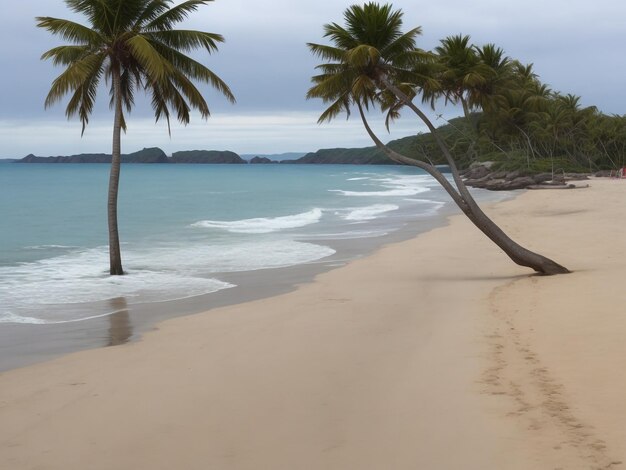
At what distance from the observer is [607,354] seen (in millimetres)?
6652

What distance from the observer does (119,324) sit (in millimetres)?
10180

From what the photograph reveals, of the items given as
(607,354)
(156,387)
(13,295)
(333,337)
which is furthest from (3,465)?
(13,295)

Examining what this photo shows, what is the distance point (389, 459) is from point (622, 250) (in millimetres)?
11595

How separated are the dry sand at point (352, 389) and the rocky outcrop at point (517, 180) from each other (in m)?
36.8

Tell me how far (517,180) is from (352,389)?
44.9 m

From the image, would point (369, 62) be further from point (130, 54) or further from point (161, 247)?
point (161, 247)

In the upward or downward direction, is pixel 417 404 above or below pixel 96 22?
below

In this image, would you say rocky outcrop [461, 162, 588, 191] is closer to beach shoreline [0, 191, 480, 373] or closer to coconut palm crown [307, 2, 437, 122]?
coconut palm crown [307, 2, 437, 122]

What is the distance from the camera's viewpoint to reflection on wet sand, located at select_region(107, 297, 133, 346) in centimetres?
906

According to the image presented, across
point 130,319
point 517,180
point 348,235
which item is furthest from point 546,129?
point 130,319

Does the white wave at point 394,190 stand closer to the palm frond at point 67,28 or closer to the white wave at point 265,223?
the white wave at point 265,223

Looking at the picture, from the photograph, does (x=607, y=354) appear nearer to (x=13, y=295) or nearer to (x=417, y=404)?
(x=417, y=404)

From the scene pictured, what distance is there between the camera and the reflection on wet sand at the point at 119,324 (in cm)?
906

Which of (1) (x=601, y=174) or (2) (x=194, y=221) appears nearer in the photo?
(2) (x=194, y=221)
